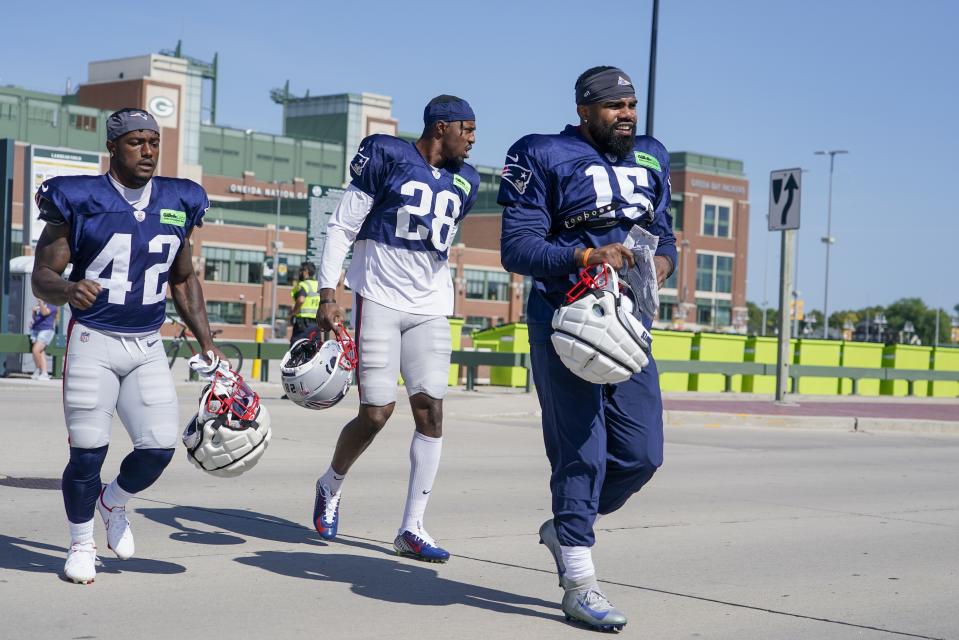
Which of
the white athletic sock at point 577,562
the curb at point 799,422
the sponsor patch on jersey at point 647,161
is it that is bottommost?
the curb at point 799,422

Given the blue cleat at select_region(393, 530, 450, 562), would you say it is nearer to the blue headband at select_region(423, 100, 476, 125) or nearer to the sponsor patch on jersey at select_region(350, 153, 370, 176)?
the sponsor patch on jersey at select_region(350, 153, 370, 176)

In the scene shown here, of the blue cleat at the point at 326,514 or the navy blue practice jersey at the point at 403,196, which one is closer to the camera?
the navy blue practice jersey at the point at 403,196

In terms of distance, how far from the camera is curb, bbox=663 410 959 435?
17688 millimetres

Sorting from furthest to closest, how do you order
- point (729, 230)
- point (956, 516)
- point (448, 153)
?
point (729, 230) → point (956, 516) → point (448, 153)

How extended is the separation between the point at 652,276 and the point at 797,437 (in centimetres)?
1233

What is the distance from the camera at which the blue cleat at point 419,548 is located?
6293mm

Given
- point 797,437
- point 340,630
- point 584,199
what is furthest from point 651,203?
point 797,437

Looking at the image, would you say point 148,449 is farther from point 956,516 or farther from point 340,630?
point 956,516

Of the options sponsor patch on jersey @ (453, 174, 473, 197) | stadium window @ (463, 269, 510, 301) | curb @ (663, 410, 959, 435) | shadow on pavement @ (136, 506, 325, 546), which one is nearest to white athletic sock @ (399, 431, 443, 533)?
shadow on pavement @ (136, 506, 325, 546)

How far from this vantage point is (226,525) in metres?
7.13

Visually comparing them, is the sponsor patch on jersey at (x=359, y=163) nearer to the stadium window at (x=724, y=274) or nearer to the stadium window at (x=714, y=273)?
the stadium window at (x=714, y=273)

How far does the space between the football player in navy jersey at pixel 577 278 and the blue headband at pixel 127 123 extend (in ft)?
5.30

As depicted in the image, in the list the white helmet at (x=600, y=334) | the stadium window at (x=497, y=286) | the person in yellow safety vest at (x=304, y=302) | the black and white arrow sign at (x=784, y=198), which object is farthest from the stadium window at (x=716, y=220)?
the white helmet at (x=600, y=334)

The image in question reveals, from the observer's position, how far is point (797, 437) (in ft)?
55.0
